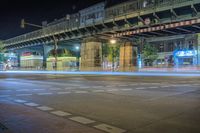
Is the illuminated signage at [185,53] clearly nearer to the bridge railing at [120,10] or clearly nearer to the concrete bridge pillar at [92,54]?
the concrete bridge pillar at [92,54]

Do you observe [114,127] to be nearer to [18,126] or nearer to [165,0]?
[18,126]

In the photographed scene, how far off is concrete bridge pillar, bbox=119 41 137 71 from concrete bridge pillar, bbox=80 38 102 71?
14.2ft

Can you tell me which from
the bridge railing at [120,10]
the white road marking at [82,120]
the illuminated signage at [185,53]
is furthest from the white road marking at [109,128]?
the illuminated signage at [185,53]

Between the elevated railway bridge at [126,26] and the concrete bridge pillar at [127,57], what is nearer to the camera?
the elevated railway bridge at [126,26]

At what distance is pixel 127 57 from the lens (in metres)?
52.7

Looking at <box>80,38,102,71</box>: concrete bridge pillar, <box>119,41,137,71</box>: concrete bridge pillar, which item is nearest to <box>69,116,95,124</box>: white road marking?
<box>119,41,137,71</box>: concrete bridge pillar

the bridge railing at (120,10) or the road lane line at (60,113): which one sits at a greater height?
the bridge railing at (120,10)

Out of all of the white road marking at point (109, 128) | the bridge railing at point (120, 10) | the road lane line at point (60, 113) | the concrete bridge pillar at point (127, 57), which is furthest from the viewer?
the concrete bridge pillar at point (127, 57)

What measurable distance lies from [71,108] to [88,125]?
7.65ft

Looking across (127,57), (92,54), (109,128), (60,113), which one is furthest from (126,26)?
(109,128)

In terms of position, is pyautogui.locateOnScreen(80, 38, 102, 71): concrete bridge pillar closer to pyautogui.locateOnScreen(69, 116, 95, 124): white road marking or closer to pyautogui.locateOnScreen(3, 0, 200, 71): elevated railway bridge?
pyautogui.locateOnScreen(3, 0, 200, 71): elevated railway bridge

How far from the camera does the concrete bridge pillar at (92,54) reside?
178 ft

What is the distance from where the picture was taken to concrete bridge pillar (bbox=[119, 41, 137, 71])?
48.0 metres

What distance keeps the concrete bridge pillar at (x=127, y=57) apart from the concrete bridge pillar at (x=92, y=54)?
4.31 m
